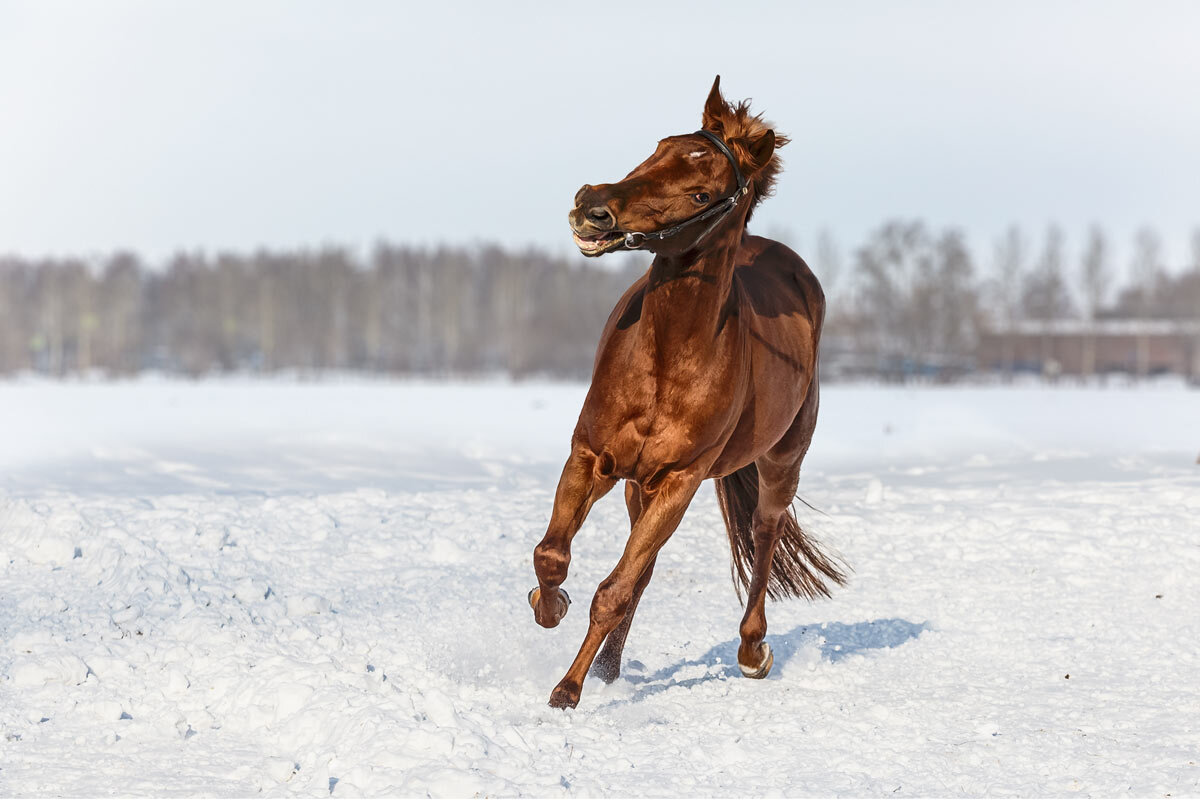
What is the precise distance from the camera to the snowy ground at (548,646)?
377cm

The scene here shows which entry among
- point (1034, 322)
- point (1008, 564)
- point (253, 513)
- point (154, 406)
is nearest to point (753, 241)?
point (1008, 564)

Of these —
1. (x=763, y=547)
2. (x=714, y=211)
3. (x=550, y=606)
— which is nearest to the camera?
(x=714, y=211)

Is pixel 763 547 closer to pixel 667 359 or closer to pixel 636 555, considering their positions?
pixel 636 555

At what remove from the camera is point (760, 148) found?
4094 millimetres

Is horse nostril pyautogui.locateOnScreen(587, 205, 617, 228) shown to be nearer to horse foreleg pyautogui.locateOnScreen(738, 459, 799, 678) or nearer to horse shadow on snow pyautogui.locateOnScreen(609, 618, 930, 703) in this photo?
horse shadow on snow pyautogui.locateOnScreen(609, 618, 930, 703)

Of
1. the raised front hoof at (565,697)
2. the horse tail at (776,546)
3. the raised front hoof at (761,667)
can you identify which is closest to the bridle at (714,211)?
the raised front hoof at (565,697)

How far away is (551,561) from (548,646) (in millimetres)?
1504

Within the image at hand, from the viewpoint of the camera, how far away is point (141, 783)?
3.49 m

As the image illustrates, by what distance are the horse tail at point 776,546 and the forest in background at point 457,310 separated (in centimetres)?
5303

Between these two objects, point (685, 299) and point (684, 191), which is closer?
point (684, 191)

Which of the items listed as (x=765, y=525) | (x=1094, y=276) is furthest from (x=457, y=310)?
(x=765, y=525)

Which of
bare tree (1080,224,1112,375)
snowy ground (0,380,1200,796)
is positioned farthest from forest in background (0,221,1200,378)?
snowy ground (0,380,1200,796)

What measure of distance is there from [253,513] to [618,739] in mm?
4657

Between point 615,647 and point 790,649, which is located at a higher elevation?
point 615,647
